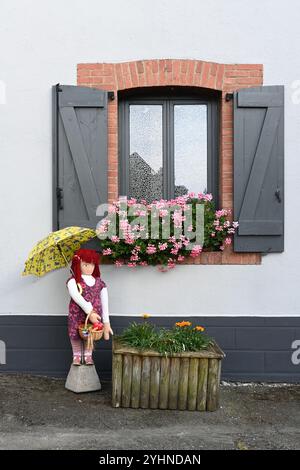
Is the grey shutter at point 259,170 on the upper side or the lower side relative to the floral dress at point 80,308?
upper

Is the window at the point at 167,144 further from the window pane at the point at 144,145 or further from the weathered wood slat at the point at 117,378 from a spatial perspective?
the weathered wood slat at the point at 117,378

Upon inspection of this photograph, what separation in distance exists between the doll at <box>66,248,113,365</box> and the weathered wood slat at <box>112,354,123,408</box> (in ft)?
1.05

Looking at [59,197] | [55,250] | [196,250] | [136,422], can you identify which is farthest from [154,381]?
[59,197]

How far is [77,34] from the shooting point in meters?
4.70

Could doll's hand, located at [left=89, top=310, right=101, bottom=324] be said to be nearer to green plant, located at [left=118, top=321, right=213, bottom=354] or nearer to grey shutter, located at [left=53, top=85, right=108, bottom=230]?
green plant, located at [left=118, top=321, right=213, bottom=354]

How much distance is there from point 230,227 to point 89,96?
192 centimetres

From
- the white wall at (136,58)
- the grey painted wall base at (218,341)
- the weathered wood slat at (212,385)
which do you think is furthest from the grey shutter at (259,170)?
the weathered wood slat at (212,385)

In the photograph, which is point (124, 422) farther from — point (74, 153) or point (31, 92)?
point (31, 92)

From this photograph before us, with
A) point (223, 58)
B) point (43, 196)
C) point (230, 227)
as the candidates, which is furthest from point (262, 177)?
point (43, 196)

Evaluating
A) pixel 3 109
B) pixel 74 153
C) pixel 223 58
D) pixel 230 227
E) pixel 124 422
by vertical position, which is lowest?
pixel 124 422

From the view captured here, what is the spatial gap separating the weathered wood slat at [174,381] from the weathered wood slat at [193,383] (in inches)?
4.3

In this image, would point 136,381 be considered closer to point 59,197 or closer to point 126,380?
point 126,380

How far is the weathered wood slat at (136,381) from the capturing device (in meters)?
3.89

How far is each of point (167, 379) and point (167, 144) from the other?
95.5 inches
